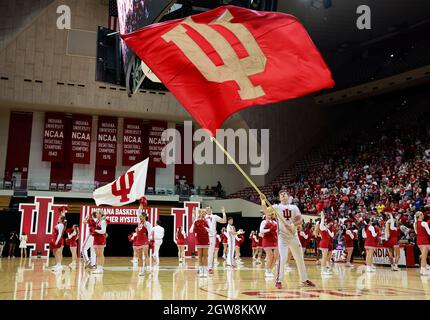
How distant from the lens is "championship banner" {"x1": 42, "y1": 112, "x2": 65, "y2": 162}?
30.4 metres

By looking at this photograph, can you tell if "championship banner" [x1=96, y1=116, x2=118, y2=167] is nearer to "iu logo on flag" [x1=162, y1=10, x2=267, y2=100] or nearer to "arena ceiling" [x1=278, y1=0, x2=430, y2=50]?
"arena ceiling" [x1=278, y1=0, x2=430, y2=50]

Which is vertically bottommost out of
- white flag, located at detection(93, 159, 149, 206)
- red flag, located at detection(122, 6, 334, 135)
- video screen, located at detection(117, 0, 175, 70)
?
white flag, located at detection(93, 159, 149, 206)

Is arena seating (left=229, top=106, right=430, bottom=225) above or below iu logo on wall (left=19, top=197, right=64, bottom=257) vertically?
above

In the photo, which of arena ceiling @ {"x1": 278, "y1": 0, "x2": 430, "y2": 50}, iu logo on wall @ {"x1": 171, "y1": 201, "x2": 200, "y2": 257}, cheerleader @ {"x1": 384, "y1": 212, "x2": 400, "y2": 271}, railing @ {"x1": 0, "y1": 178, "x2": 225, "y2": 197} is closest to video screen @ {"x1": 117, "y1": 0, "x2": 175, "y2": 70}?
cheerleader @ {"x1": 384, "y1": 212, "x2": 400, "y2": 271}

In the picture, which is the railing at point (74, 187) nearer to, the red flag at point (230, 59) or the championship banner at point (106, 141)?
the championship banner at point (106, 141)

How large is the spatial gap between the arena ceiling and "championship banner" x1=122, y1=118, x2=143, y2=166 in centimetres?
1323

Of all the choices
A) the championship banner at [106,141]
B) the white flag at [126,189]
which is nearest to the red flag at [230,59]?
the white flag at [126,189]

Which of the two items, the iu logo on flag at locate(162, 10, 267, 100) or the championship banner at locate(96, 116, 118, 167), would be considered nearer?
the iu logo on flag at locate(162, 10, 267, 100)

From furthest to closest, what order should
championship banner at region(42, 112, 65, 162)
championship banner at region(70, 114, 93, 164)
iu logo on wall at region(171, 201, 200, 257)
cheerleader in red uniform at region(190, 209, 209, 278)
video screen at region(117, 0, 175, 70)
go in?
championship banner at region(70, 114, 93, 164), championship banner at region(42, 112, 65, 162), iu logo on wall at region(171, 201, 200, 257), cheerleader in red uniform at region(190, 209, 209, 278), video screen at region(117, 0, 175, 70)

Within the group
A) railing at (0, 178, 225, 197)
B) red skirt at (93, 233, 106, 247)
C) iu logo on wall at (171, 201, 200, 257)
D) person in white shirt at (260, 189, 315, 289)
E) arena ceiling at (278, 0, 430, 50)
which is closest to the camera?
person in white shirt at (260, 189, 315, 289)

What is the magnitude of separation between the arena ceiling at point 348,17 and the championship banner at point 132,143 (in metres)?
13.2

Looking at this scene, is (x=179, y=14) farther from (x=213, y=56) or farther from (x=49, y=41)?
(x=49, y=41)
